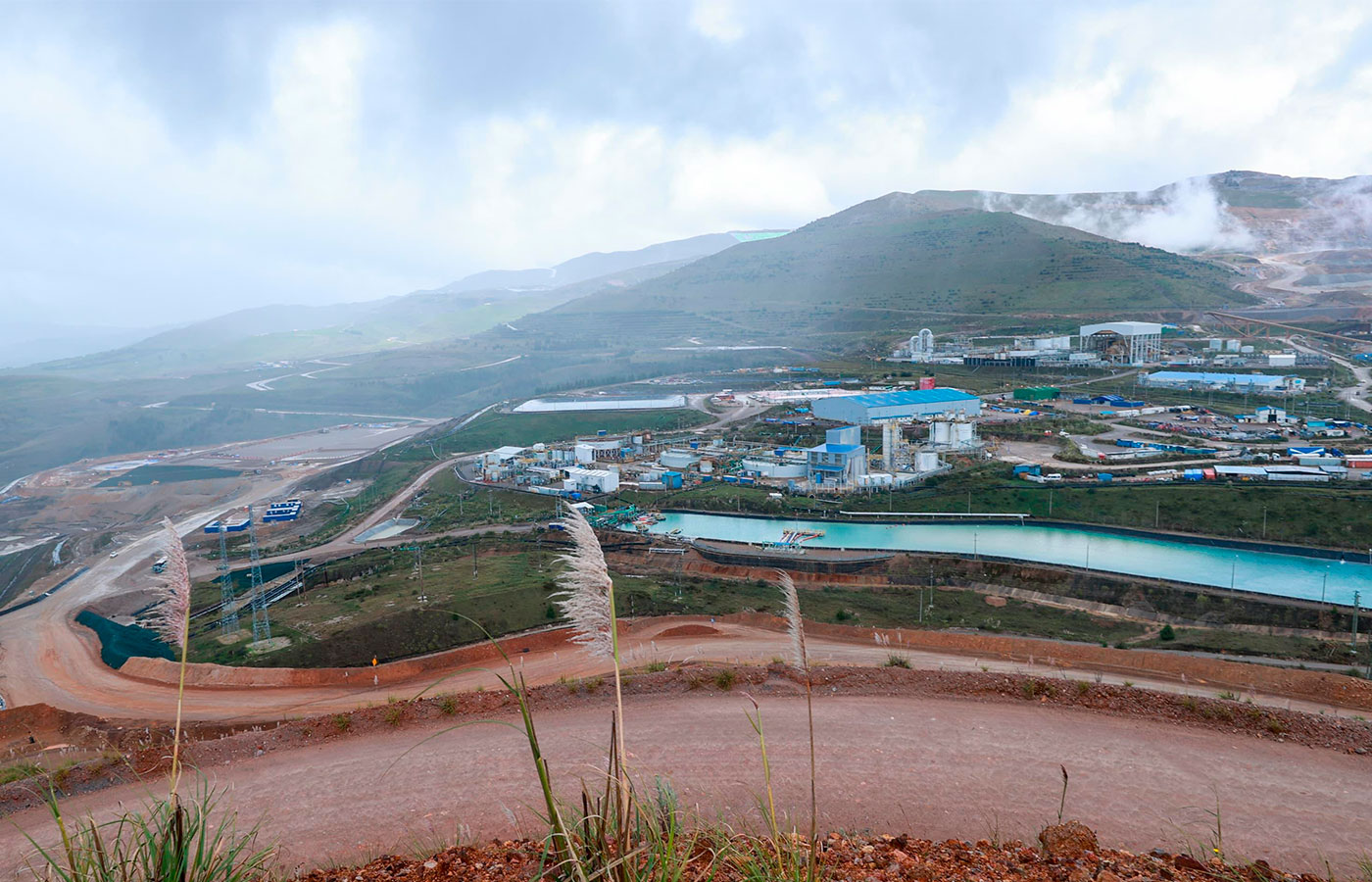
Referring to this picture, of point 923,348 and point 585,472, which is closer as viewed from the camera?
point 585,472

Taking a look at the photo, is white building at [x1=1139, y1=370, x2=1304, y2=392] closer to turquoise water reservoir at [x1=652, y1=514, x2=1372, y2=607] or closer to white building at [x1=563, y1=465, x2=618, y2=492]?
turquoise water reservoir at [x1=652, y1=514, x2=1372, y2=607]

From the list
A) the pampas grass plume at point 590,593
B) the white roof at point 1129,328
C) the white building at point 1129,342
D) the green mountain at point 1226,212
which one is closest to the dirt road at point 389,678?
the pampas grass plume at point 590,593

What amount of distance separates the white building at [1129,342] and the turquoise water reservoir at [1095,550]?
Answer: 32.7 meters

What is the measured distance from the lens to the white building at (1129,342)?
163 ft

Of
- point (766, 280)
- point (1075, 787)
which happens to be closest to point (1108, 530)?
point (1075, 787)

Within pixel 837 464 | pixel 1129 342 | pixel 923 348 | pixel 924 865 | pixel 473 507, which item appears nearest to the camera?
pixel 924 865

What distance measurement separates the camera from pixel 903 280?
7962 cm

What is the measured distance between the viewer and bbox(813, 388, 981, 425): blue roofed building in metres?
36.5

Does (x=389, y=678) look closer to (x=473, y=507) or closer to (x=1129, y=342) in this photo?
(x=473, y=507)

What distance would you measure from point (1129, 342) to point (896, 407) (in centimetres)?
2388

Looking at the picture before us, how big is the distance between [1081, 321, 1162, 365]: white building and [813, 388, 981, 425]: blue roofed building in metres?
17.6

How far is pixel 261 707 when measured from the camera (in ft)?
34.9

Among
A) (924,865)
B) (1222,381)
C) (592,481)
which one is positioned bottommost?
(592,481)

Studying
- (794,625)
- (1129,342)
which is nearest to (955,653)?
(794,625)
